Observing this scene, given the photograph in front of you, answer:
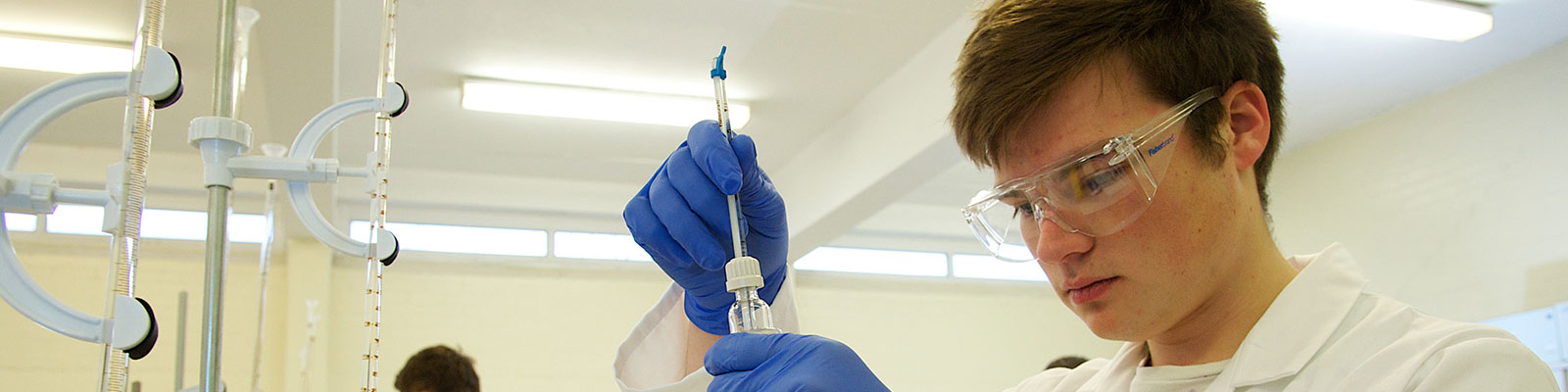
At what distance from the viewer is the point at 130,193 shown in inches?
40.5

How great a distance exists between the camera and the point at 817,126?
6.11 meters

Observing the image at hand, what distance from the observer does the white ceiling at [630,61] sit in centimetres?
447

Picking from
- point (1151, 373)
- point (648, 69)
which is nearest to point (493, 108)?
point (648, 69)

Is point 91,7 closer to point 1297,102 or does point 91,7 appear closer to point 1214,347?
point 1214,347

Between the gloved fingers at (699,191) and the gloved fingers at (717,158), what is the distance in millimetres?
14

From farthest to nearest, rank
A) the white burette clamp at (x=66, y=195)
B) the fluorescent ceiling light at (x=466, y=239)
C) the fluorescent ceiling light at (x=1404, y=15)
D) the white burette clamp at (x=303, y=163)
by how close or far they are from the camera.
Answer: the fluorescent ceiling light at (x=466, y=239), the fluorescent ceiling light at (x=1404, y=15), the white burette clamp at (x=303, y=163), the white burette clamp at (x=66, y=195)

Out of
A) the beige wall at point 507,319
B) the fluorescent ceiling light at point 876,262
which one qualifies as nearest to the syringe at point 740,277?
the beige wall at point 507,319

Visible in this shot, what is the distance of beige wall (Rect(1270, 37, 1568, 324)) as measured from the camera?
5.14 metres

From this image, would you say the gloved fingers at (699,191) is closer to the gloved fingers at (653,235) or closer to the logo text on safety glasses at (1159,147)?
the gloved fingers at (653,235)

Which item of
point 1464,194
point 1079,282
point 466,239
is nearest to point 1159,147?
point 1079,282

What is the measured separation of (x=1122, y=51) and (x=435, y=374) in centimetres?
248

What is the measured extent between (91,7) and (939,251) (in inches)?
226

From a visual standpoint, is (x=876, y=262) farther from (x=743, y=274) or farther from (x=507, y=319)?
(x=743, y=274)

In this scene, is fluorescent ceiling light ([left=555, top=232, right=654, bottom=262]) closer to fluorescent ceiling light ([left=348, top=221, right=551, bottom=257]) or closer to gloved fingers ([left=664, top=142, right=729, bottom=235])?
fluorescent ceiling light ([left=348, top=221, right=551, bottom=257])
